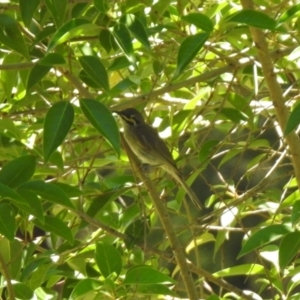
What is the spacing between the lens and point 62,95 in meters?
3.02

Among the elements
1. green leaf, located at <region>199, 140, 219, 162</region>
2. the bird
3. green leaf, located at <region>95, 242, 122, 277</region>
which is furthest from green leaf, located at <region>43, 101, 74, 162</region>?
the bird

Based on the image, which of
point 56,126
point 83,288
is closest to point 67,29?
point 56,126

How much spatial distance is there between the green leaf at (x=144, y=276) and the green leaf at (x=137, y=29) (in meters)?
0.63

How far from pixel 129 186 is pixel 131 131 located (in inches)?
87.0

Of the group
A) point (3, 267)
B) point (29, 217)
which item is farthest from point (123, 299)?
point (29, 217)

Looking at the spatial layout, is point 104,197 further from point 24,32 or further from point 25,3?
point 25,3

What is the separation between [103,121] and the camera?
2006 millimetres

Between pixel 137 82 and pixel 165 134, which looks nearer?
pixel 137 82

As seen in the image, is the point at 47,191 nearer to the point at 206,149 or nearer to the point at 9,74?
the point at 9,74

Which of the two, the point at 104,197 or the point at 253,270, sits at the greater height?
the point at 104,197

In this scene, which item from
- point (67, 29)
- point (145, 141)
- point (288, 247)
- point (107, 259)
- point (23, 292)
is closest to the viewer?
point (67, 29)

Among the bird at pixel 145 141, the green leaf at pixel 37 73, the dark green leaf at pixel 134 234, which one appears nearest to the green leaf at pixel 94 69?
the green leaf at pixel 37 73

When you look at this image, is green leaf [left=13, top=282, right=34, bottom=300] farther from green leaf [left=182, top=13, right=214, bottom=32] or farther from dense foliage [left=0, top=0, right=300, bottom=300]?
green leaf [left=182, top=13, right=214, bottom=32]

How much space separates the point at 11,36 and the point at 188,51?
0.56 meters
